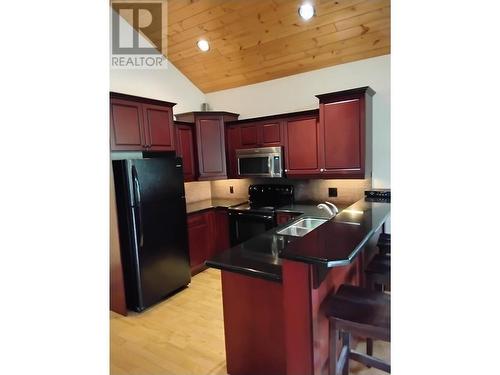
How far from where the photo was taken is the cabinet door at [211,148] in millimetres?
3898

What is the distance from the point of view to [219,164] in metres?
4.06

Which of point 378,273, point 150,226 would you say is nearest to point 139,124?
point 150,226

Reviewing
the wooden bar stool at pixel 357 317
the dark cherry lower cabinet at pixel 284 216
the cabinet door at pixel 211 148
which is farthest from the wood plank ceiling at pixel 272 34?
the wooden bar stool at pixel 357 317

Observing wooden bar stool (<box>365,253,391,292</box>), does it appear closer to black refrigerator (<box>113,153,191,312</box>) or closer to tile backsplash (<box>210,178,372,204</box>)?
tile backsplash (<box>210,178,372,204</box>)

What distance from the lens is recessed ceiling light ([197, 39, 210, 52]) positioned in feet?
11.2

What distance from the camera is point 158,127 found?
10.6ft

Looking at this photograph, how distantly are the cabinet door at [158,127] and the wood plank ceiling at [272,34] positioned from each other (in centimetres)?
98

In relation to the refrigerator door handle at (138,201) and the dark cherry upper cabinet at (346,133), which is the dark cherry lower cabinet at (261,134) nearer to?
the dark cherry upper cabinet at (346,133)

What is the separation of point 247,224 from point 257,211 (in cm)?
25

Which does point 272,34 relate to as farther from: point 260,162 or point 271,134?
point 260,162
